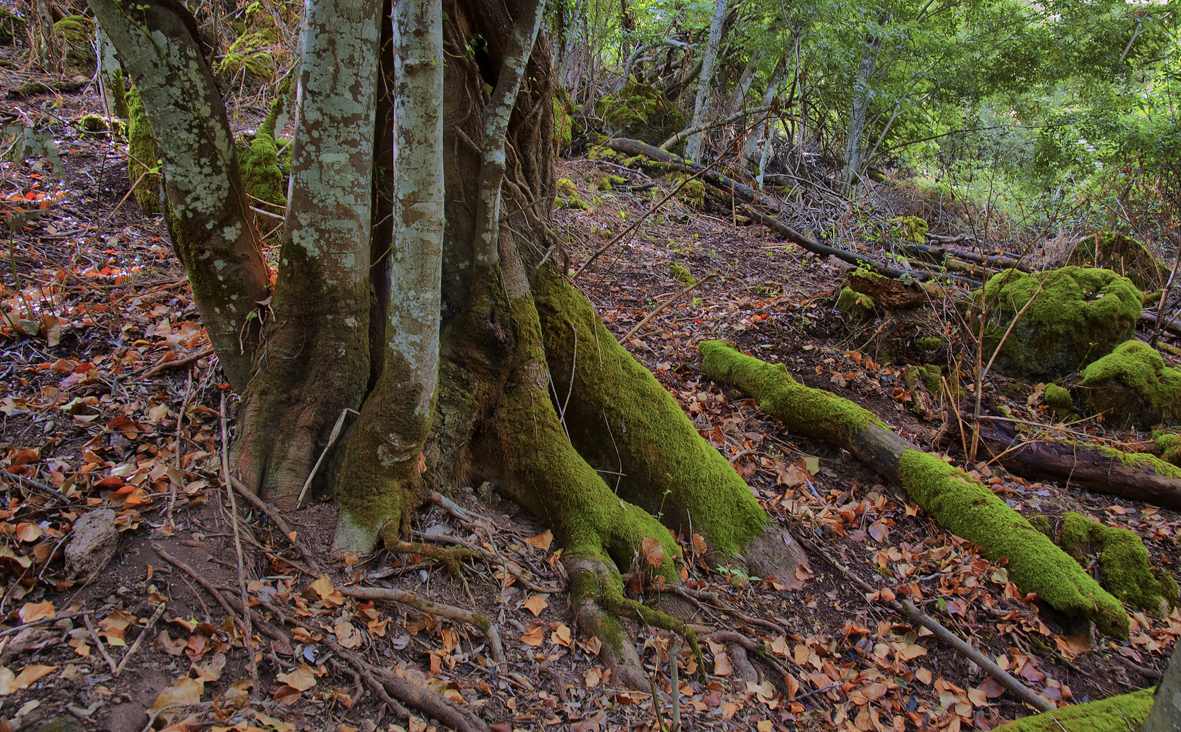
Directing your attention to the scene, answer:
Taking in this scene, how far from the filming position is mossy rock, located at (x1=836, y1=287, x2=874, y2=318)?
638 centimetres

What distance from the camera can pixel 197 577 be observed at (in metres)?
2.31

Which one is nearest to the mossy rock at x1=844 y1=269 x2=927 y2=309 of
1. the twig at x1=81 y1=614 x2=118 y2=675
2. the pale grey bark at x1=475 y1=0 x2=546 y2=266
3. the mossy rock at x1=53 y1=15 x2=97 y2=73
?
the pale grey bark at x1=475 y1=0 x2=546 y2=266

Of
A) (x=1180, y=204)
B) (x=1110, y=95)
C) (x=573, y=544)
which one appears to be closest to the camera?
(x=573, y=544)

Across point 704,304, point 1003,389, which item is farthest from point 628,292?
point 1003,389

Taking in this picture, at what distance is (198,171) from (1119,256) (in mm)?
11836

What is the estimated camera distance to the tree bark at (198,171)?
8.21ft

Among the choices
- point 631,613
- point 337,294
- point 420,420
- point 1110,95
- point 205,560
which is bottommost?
point 631,613

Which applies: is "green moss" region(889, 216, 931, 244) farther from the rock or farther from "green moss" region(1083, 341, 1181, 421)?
the rock

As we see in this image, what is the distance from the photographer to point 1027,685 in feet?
11.1

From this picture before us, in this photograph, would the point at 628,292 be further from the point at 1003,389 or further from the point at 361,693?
the point at 361,693

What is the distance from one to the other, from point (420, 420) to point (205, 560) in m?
1.07

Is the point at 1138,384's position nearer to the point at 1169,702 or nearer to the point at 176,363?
the point at 1169,702

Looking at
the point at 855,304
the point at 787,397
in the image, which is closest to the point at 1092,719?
the point at 787,397

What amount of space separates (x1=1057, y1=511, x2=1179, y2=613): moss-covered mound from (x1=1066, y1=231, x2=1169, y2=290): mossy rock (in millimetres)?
6182
